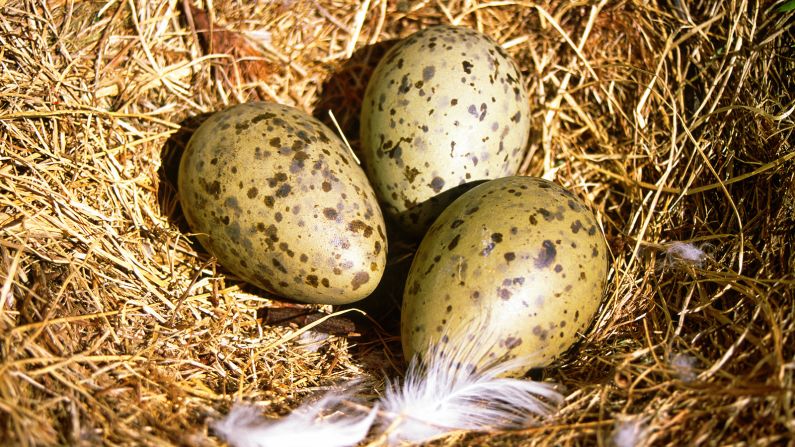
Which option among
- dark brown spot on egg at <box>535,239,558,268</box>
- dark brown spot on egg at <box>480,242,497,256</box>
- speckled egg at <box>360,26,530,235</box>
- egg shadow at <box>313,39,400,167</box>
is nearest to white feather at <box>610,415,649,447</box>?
dark brown spot on egg at <box>535,239,558,268</box>

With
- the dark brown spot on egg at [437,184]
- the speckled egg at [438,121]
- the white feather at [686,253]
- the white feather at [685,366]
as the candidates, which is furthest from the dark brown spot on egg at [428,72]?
the white feather at [685,366]

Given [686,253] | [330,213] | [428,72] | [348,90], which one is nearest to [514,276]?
[330,213]

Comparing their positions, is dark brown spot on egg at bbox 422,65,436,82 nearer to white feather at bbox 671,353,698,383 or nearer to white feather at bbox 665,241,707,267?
white feather at bbox 665,241,707,267

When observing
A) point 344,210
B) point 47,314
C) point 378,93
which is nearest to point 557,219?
point 344,210

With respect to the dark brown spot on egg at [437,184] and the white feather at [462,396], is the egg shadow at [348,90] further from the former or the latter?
the white feather at [462,396]

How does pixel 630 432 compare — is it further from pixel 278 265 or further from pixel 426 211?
pixel 278 265

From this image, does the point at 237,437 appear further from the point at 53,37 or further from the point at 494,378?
the point at 53,37

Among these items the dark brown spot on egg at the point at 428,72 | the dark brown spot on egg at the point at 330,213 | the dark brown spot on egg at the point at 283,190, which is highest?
the dark brown spot on egg at the point at 428,72
